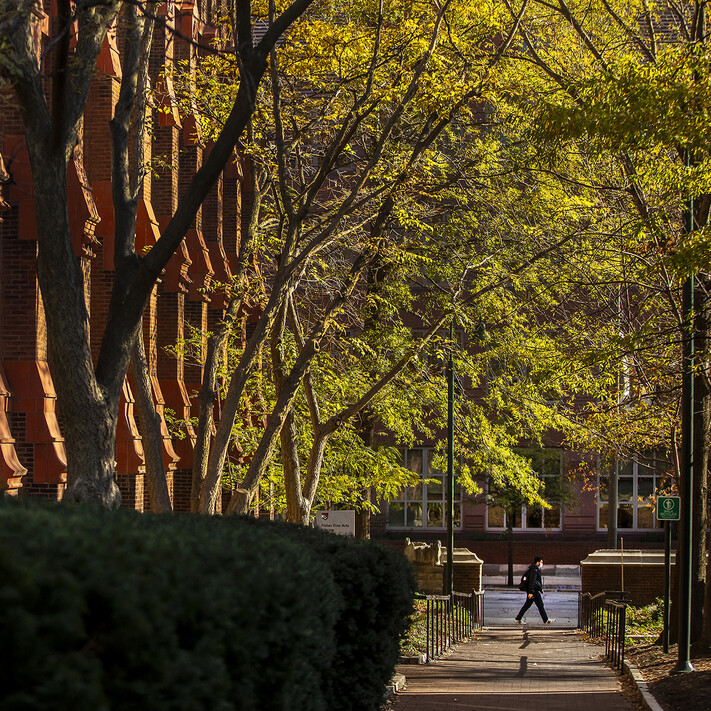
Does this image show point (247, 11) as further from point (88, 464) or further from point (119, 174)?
point (88, 464)

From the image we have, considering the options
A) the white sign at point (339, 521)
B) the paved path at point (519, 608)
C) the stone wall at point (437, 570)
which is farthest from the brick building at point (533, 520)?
the white sign at point (339, 521)

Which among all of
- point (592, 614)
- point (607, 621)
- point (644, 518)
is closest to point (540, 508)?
point (644, 518)

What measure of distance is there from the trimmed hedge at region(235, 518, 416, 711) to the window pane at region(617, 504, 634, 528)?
40179mm

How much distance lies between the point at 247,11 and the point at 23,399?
26.0 feet

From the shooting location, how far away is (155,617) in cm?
366

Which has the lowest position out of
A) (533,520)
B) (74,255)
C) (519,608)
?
(519,608)

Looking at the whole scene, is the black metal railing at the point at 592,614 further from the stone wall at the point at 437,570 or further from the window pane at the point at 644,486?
the window pane at the point at 644,486

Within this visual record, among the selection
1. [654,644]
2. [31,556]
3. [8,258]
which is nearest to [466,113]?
[8,258]

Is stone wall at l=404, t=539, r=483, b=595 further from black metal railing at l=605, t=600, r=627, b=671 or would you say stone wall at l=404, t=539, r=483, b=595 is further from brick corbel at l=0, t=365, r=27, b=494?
brick corbel at l=0, t=365, r=27, b=494

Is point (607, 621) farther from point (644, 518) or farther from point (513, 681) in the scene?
point (644, 518)

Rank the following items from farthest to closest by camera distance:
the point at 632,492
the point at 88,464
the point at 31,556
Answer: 1. the point at 632,492
2. the point at 88,464
3. the point at 31,556

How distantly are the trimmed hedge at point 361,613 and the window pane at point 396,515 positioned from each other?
38427mm

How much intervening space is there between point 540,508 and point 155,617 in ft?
142

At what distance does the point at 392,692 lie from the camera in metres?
11.5
